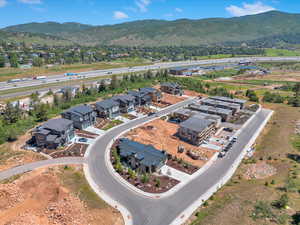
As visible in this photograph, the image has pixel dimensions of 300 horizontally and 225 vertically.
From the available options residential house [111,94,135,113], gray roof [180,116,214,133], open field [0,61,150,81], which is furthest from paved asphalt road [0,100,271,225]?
open field [0,61,150,81]

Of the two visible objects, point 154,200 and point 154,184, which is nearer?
point 154,200

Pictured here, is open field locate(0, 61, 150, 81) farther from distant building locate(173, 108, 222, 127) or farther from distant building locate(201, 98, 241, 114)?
distant building locate(201, 98, 241, 114)

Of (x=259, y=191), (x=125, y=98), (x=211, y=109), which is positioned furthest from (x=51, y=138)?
(x=211, y=109)

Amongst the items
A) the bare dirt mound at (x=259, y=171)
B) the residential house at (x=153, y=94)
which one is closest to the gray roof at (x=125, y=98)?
the residential house at (x=153, y=94)

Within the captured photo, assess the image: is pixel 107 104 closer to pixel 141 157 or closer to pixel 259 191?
pixel 141 157

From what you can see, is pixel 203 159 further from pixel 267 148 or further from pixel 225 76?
pixel 225 76

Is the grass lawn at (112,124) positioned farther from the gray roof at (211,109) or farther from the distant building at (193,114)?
the gray roof at (211,109)
